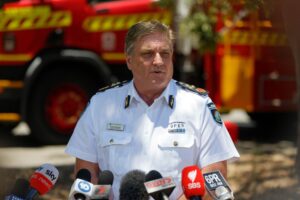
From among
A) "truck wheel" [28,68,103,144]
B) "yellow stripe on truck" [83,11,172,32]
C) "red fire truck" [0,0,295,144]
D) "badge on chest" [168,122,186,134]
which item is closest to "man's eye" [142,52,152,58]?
"badge on chest" [168,122,186,134]

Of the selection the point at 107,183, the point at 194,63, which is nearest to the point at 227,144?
the point at 107,183

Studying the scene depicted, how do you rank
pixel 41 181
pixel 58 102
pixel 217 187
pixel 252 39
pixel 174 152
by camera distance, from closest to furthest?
pixel 217 187, pixel 41 181, pixel 174 152, pixel 58 102, pixel 252 39

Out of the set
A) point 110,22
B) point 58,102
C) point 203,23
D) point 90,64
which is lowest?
point 58,102

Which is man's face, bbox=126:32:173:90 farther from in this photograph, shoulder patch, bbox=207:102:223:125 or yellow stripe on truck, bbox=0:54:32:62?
yellow stripe on truck, bbox=0:54:32:62

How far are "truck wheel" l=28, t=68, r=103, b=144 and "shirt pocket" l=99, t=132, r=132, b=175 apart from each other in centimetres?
495

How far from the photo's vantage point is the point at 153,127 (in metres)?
3.14

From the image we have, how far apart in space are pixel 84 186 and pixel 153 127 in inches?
25.7

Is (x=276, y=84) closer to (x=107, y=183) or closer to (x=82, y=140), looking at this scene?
(x=82, y=140)

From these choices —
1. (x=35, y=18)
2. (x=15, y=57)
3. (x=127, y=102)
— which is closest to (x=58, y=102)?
(x=15, y=57)

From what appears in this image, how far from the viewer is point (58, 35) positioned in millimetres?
7918

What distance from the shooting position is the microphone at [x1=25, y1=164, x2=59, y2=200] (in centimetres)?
278

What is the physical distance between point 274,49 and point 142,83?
5.35 meters

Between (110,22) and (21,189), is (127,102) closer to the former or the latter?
(21,189)

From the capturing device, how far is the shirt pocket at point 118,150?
3.10m
